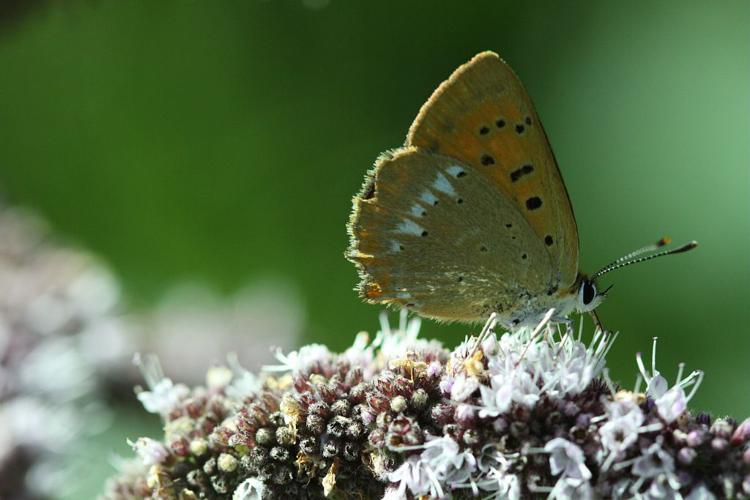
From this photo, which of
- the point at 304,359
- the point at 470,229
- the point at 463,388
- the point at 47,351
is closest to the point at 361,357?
the point at 304,359

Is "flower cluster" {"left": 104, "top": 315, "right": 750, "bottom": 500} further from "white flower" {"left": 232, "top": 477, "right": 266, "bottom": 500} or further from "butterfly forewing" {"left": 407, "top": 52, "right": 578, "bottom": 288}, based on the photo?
"butterfly forewing" {"left": 407, "top": 52, "right": 578, "bottom": 288}

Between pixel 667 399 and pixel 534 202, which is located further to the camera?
pixel 534 202

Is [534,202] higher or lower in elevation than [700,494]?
higher

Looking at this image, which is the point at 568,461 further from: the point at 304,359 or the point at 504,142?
the point at 504,142

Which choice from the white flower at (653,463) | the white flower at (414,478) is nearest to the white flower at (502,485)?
the white flower at (414,478)

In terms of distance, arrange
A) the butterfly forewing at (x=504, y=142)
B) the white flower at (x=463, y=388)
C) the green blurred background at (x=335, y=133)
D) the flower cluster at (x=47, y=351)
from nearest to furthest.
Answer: the white flower at (x=463, y=388)
the butterfly forewing at (x=504, y=142)
the flower cluster at (x=47, y=351)
the green blurred background at (x=335, y=133)

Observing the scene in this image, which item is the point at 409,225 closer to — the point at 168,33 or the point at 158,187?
the point at 158,187

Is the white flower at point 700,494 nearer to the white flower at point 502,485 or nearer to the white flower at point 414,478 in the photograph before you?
the white flower at point 502,485

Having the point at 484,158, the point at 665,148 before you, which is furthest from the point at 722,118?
the point at 484,158
